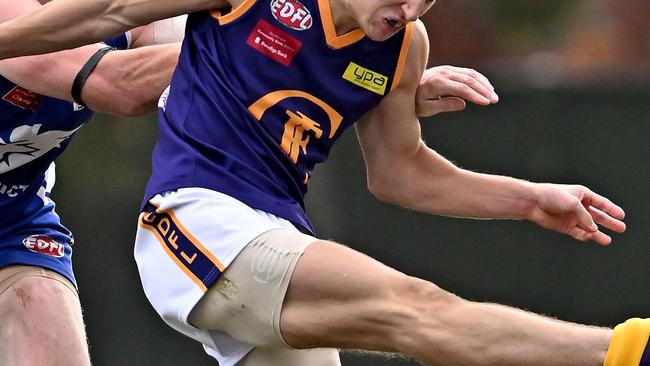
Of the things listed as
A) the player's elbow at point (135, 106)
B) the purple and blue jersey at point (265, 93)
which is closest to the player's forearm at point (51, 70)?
the player's elbow at point (135, 106)

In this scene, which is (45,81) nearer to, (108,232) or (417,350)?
(417,350)

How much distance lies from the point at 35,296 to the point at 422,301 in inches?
68.4

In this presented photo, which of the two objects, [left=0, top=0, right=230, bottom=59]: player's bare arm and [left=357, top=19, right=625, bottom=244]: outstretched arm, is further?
[left=357, top=19, right=625, bottom=244]: outstretched arm

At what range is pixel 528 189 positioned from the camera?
13.1 ft

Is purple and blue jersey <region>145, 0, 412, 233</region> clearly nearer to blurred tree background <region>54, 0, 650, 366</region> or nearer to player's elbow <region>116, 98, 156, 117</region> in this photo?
player's elbow <region>116, 98, 156, 117</region>

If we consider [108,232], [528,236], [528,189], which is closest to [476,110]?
[528,236]

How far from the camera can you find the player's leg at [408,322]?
3182 millimetres

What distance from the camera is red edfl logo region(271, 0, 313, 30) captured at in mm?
3721

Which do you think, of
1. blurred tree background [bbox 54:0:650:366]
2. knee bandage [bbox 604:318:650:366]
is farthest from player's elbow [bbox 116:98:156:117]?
blurred tree background [bbox 54:0:650:366]

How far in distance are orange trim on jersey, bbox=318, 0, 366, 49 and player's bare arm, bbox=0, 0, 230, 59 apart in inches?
9.8

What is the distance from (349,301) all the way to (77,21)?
45.6 inches

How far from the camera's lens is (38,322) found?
4477 millimetres

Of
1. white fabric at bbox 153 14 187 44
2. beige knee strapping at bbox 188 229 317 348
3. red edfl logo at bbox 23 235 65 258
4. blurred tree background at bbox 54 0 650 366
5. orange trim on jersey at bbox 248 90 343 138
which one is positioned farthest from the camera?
blurred tree background at bbox 54 0 650 366

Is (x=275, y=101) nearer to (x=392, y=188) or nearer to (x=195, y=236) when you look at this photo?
(x=195, y=236)
